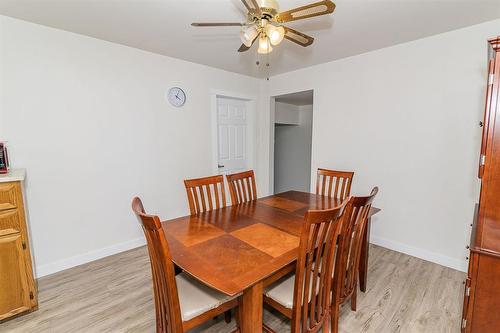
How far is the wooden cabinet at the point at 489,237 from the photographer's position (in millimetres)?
1235

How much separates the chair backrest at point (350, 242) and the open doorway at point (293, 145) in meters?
3.57

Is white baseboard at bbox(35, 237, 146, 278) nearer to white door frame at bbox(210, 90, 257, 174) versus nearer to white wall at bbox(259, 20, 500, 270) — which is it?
white door frame at bbox(210, 90, 257, 174)

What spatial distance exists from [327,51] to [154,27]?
1.94 metres

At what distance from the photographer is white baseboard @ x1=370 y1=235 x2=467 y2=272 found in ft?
8.00

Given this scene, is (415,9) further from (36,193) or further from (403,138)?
(36,193)

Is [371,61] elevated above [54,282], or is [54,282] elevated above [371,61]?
[371,61]

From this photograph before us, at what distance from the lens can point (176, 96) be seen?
3.19 metres

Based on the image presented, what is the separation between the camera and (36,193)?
2291mm

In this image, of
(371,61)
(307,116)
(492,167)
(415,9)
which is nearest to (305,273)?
(492,167)

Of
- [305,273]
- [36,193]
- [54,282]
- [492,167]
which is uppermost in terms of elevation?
[492,167]

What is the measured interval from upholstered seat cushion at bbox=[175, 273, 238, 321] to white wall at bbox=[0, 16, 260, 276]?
1799 millimetres

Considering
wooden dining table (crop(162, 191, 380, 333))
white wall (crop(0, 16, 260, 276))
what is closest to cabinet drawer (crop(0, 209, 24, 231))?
white wall (crop(0, 16, 260, 276))

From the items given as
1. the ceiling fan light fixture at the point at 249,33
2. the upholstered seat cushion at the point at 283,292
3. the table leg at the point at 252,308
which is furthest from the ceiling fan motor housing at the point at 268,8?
the upholstered seat cushion at the point at 283,292

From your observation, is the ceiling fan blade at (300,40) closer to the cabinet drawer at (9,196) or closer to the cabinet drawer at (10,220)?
the cabinet drawer at (9,196)
